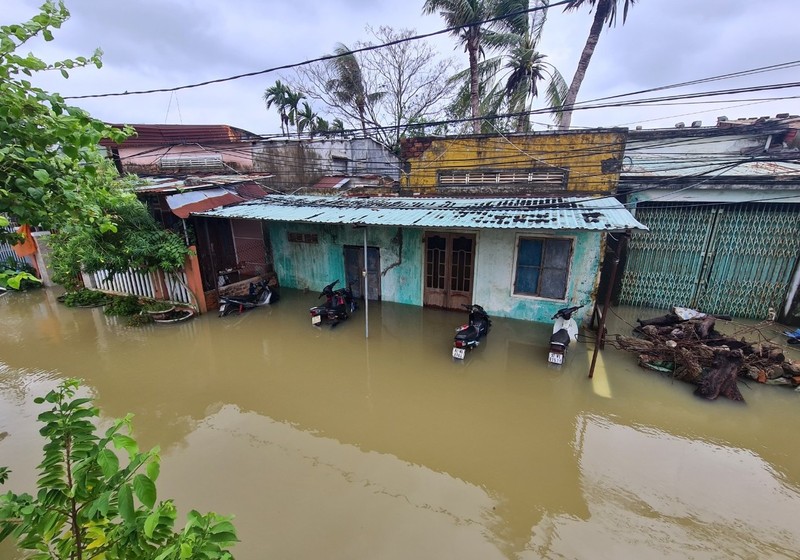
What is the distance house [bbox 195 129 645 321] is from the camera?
23.5 feet

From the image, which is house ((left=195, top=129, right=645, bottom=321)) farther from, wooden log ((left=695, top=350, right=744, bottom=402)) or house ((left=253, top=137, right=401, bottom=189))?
house ((left=253, top=137, right=401, bottom=189))

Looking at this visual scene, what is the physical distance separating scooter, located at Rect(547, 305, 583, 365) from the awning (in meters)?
8.17

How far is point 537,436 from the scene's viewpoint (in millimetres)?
4445

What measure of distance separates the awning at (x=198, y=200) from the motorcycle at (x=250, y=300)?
7.24ft

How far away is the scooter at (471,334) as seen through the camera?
6.29 meters

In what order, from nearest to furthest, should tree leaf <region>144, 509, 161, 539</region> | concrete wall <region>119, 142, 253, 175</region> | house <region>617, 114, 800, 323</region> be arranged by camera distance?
tree leaf <region>144, 509, 161, 539</region> → house <region>617, 114, 800, 323</region> → concrete wall <region>119, 142, 253, 175</region>

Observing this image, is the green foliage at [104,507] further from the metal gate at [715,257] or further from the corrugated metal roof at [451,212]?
the metal gate at [715,257]

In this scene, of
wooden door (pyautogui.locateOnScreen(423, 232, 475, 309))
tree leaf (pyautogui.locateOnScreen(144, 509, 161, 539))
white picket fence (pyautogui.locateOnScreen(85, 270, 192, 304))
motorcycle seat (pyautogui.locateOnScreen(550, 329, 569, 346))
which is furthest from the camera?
white picket fence (pyautogui.locateOnScreen(85, 270, 192, 304))

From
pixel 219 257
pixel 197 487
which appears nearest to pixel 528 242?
pixel 197 487

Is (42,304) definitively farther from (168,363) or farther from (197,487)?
(197,487)

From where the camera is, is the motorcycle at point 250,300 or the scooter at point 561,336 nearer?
the scooter at point 561,336

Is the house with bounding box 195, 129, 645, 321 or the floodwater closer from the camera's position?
the floodwater

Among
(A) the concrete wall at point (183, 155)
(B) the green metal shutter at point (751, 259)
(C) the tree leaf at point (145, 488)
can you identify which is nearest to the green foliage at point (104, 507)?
(C) the tree leaf at point (145, 488)

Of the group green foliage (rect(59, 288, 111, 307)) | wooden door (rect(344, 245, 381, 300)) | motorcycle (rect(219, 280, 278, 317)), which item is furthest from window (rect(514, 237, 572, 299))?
green foliage (rect(59, 288, 111, 307))
